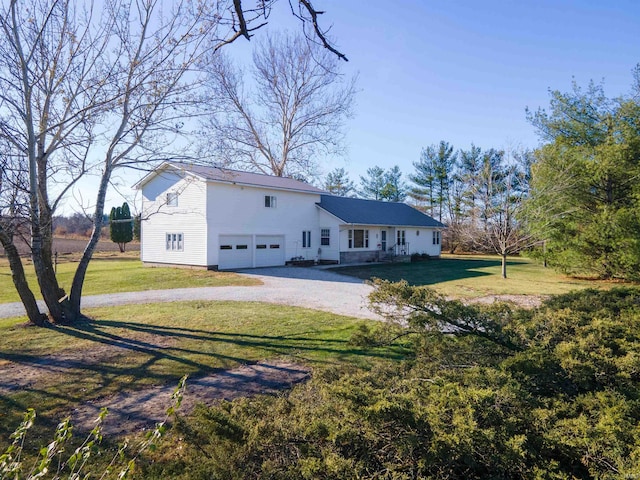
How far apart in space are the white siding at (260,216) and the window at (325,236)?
259mm

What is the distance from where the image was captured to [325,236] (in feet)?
84.3

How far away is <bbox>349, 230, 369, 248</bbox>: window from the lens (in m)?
26.2

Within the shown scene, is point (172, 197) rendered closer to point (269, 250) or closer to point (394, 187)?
point (269, 250)

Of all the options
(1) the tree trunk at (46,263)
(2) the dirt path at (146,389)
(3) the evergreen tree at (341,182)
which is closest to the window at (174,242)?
(2) the dirt path at (146,389)

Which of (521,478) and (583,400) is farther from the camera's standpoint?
(583,400)

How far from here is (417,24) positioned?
18.9 feet

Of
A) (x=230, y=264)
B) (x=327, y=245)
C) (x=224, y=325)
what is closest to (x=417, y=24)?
(x=224, y=325)

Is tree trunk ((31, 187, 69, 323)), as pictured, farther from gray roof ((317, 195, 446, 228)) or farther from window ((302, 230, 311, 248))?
gray roof ((317, 195, 446, 228))

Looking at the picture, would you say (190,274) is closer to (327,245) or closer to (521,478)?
(327,245)

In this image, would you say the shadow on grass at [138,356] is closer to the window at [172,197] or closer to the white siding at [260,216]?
the window at [172,197]

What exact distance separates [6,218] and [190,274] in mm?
11921

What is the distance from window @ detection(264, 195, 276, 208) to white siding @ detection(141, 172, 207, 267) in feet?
12.8

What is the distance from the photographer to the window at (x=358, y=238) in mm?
26172

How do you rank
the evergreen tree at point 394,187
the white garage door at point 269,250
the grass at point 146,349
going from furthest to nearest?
1. the evergreen tree at point 394,187
2. the white garage door at point 269,250
3. the grass at point 146,349
